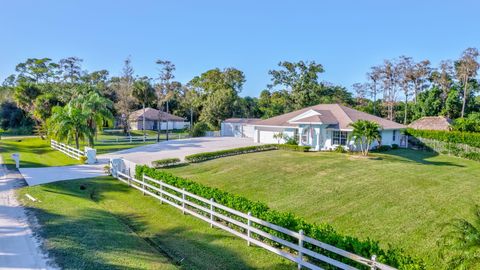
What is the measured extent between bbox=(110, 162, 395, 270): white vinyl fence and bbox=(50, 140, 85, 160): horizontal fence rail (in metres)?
14.2

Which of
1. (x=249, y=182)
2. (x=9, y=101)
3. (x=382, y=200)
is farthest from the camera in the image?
(x=9, y=101)

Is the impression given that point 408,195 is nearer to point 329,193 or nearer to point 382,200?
point 382,200

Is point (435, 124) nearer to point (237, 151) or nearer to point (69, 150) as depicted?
point (237, 151)

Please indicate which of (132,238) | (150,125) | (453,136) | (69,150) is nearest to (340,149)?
(453,136)

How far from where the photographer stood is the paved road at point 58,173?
17.1m

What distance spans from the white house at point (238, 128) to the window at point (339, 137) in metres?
16.1

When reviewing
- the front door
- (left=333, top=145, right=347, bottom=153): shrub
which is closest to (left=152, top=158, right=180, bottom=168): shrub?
the front door

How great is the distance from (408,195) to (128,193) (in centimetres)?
1318

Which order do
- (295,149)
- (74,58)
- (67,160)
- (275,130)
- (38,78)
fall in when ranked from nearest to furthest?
1. (67,160)
2. (295,149)
3. (275,130)
4. (74,58)
5. (38,78)

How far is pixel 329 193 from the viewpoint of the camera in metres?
15.6

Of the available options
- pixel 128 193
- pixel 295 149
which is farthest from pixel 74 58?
pixel 128 193

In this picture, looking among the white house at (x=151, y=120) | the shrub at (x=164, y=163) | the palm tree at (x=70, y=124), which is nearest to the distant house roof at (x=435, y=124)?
the shrub at (x=164, y=163)

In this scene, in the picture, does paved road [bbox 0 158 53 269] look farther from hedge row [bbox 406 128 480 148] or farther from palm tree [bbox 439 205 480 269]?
hedge row [bbox 406 128 480 148]

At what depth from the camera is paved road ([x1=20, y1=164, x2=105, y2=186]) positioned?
1708 centimetres
